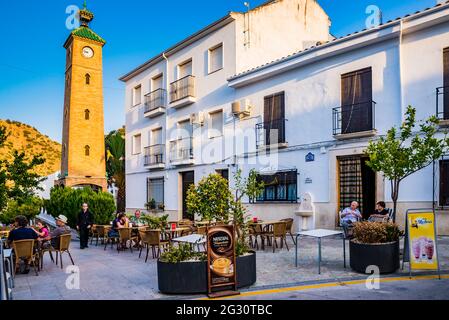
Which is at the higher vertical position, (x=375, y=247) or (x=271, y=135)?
(x=271, y=135)

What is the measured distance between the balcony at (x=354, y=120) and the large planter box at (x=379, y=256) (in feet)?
19.2

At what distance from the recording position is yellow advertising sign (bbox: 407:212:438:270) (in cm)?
643

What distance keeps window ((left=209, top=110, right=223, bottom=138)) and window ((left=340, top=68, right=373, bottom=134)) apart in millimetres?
6190

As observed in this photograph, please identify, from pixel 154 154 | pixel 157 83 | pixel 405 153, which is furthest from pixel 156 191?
pixel 405 153

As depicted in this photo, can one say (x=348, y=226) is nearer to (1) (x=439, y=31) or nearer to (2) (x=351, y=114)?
(2) (x=351, y=114)

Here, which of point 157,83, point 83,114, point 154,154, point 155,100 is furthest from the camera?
point 83,114

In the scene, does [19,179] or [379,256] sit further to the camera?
[19,179]

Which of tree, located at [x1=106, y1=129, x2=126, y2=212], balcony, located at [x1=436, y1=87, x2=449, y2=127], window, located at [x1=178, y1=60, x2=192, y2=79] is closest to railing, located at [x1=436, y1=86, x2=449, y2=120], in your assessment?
balcony, located at [x1=436, y1=87, x2=449, y2=127]

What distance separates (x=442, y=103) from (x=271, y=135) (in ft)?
20.2

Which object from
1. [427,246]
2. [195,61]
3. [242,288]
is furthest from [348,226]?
[195,61]

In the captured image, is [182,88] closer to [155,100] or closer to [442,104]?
[155,100]

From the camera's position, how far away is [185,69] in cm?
1988

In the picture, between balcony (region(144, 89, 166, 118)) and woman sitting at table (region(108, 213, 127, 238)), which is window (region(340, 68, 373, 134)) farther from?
balcony (region(144, 89, 166, 118))
